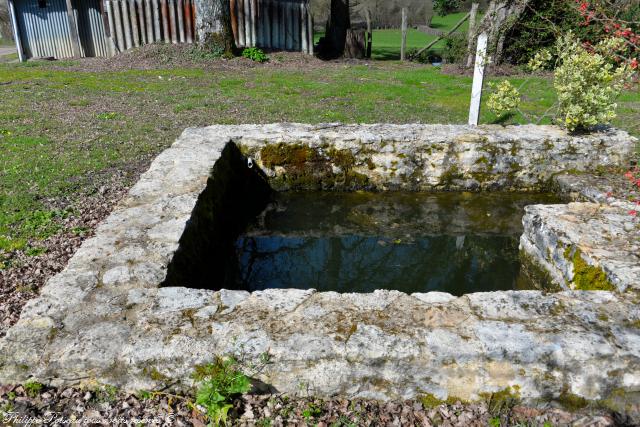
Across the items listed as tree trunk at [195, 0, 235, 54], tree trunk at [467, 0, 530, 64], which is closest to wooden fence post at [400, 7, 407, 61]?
tree trunk at [467, 0, 530, 64]

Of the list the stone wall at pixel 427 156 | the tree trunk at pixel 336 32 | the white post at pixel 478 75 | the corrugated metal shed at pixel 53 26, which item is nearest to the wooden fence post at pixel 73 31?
the corrugated metal shed at pixel 53 26

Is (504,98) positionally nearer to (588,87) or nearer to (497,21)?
(588,87)

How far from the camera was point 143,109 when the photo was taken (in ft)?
31.7

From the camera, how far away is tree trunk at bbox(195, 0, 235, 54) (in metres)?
14.4

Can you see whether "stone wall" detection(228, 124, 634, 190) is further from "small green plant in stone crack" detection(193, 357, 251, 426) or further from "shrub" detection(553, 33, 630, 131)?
"small green plant in stone crack" detection(193, 357, 251, 426)

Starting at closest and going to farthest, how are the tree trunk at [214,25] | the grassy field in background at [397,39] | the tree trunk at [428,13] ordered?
the tree trunk at [214,25]
the grassy field in background at [397,39]
the tree trunk at [428,13]

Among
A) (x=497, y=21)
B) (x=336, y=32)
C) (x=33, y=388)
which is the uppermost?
(x=497, y=21)

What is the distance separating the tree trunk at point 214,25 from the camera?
14430mm

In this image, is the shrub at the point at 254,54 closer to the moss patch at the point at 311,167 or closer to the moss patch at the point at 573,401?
the moss patch at the point at 311,167

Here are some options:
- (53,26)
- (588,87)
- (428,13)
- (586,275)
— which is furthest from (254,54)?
(428,13)

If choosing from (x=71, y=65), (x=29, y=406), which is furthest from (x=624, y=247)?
(x=71, y=65)

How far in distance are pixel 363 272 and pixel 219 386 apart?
7.51 ft

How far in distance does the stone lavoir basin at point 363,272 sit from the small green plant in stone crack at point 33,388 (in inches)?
2.1

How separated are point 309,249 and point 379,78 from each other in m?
9.05
